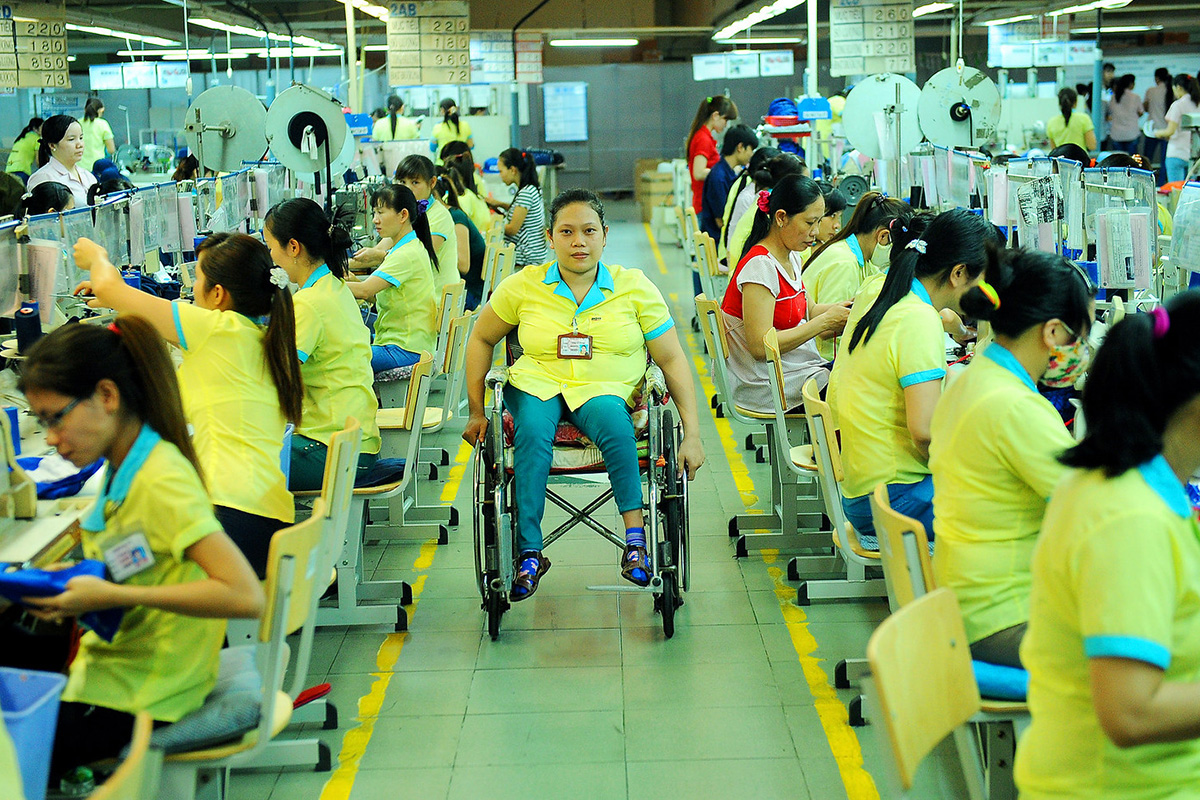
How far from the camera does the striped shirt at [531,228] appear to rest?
8.88 meters

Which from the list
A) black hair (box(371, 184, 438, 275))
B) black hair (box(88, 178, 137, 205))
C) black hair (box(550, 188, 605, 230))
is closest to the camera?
black hair (box(550, 188, 605, 230))

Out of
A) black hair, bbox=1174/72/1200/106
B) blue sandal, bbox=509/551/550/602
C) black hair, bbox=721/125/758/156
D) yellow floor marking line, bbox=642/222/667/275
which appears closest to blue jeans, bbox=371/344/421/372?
blue sandal, bbox=509/551/550/602

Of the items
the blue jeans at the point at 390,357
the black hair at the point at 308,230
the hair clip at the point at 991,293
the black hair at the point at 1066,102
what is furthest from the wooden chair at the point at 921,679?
the black hair at the point at 1066,102

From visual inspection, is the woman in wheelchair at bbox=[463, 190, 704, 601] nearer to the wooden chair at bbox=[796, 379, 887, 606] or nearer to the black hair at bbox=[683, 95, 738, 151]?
the wooden chair at bbox=[796, 379, 887, 606]

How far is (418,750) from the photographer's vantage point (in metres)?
2.97

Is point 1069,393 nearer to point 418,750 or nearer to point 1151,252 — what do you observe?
point 1151,252

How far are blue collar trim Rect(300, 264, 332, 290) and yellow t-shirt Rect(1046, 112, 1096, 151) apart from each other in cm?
965

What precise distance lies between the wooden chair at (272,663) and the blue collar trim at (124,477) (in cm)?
25

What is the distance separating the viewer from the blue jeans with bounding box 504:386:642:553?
3539 mm

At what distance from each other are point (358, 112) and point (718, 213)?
12.4ft

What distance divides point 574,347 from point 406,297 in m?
2.01

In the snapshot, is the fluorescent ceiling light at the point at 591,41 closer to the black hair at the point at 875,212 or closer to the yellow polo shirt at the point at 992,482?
the black hair at the point at 875,212

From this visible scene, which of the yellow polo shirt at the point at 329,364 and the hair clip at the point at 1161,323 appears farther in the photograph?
the yellow polo shirt at the point at 329,364

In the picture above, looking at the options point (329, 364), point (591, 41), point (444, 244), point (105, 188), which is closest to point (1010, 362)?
point (329, 364)
